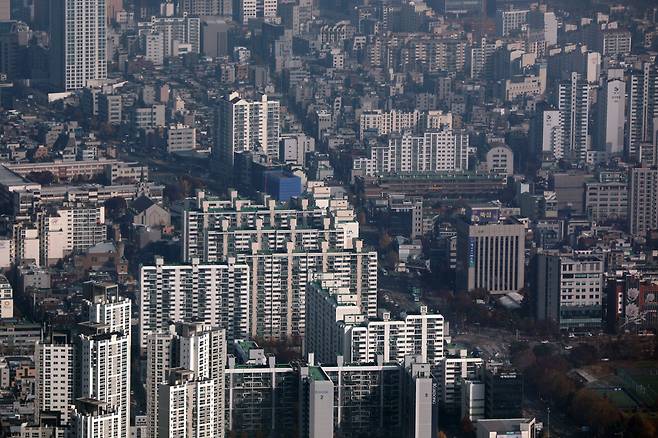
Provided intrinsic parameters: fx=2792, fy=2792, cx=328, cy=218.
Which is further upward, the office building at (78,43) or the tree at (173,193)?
the office building at (78,43)

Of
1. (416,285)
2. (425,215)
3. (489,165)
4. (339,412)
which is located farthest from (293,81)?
(339,412)

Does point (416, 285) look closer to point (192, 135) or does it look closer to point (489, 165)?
point (489, 165)

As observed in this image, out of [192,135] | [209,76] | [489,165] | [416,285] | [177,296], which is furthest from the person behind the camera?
[209,76]

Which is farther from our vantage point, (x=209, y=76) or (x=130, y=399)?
(x=209, y=76)

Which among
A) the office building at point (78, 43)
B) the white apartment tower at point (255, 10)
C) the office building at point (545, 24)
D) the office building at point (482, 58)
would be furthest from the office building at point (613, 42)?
the white apartment tower at point (255, 10)

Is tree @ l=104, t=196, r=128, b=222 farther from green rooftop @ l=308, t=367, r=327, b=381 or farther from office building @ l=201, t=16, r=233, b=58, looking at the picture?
office building @ l=201, t=16, r=233, b=58

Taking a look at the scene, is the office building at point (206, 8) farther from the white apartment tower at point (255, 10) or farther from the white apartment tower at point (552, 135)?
the white apartment tower at point (552, 135)
